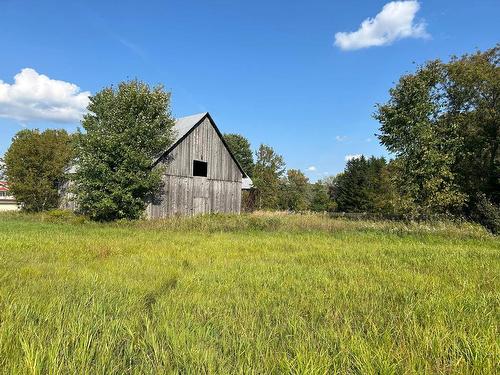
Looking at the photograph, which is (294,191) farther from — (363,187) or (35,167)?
(35,167)

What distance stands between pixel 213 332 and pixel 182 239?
9638 millimetres

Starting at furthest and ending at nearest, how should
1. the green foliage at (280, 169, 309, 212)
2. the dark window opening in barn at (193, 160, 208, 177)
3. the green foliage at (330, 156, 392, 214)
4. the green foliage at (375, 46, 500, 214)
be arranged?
the green foliage at (280, 169, 309, 212)
the green foliage at (330, 156, 392, 214)
the dark window opening in barn at (193, 160, 208, 177)
the green foliage at (375, 46, 500, 214)

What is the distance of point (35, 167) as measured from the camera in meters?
30.6

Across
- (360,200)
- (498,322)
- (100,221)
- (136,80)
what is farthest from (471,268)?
(360,200)

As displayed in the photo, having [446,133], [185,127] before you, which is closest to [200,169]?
[185,127]

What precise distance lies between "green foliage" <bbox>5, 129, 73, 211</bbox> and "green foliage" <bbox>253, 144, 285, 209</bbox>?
29.2m

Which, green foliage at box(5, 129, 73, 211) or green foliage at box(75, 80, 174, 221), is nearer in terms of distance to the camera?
green foliage at box(75, 80, 174, 221)

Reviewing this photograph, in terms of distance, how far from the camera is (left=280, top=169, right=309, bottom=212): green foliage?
6863 centimetres

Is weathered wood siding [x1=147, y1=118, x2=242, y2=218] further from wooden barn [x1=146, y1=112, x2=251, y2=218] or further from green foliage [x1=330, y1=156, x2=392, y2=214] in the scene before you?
green foliage [x1=330, y1=156, x2=392, y2=214]

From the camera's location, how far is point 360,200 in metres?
50.3

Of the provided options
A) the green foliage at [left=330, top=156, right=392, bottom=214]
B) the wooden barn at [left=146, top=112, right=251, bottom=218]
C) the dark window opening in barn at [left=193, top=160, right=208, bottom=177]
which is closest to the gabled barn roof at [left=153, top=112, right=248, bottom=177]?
the wooden barn at [left=146, top=112, right=251, bottom=218]

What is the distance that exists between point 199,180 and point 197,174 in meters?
1.12

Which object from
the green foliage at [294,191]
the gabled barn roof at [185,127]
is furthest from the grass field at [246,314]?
the green foliage at [294,191]

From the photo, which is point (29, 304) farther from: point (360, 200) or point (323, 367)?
point (360, 200)
